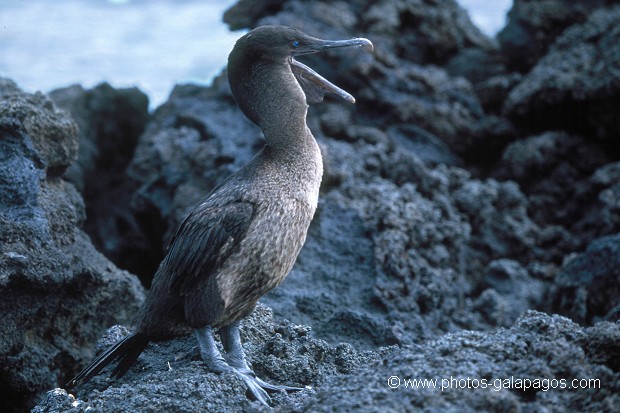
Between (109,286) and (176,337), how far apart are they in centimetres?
96

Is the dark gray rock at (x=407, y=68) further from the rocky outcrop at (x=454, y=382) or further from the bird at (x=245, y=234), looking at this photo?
the rocky outcrop at (x=454, y=382)

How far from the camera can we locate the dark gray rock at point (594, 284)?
5699mm

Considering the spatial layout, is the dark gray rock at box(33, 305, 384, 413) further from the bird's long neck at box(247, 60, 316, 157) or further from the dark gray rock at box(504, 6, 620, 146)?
the dark gray rock at box(504, 6, 620, 146)

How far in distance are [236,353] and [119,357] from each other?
67cm

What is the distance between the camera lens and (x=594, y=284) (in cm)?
578

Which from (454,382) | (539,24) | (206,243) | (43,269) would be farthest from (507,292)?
(43,269)

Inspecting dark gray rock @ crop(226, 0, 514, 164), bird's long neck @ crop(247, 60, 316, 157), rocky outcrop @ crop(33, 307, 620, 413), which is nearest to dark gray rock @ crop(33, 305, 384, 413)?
rocky outcrop @ crop(33, 307, 620, 413)

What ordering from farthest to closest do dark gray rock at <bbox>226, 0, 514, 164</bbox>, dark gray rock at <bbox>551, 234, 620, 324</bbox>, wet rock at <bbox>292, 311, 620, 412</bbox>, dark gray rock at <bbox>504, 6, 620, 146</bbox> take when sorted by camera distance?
dark gray rock at <bbox>226, 0, 514, 164</bbox>
dark gray rock at <bbox>504, 6, 620, 146</bbox>
dark gray rock at <bbox>551, 234, 620, 324</bbox>
wet rock at <bbox>292, 311, 620, 412</bbox>

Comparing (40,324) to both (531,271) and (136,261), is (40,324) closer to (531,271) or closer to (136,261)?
(136,261)

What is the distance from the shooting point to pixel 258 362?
4.23 m

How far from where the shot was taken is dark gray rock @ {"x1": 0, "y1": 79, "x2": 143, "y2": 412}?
14.9ft

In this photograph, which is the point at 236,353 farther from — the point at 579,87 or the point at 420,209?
the point at 579,87

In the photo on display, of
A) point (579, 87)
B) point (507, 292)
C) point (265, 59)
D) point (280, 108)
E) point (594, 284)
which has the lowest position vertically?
point (507, 292)

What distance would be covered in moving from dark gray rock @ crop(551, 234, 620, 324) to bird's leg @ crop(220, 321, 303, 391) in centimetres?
274
